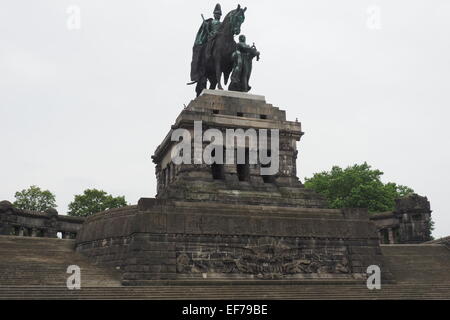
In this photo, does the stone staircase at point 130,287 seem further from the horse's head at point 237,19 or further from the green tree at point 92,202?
the green tree at point 92,202

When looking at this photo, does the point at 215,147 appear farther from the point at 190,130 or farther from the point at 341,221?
the point at 341,221

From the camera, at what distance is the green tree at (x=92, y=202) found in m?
42.7

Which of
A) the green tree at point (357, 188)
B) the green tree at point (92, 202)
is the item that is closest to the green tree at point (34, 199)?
the green tree at point (92, 202)

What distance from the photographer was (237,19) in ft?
83.1

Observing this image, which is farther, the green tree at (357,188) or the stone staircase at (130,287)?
the green tree at (357,188)

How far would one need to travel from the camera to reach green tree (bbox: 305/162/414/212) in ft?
127

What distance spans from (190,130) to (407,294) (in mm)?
11087

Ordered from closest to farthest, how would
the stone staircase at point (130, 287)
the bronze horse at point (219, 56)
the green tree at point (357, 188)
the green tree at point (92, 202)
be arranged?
the stone staircase at point (130, 287)
the bronze horse at point (219, 56)
the green tree at point (357, 188)
the green tree at point (92, 202)

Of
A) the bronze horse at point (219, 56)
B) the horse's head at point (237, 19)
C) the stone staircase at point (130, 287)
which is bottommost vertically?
the stone staircase at point (130, 287)

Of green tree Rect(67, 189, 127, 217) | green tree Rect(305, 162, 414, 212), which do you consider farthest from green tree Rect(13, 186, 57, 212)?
green tree Rect(305, 162, 414, 212)

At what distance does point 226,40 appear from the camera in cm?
2512

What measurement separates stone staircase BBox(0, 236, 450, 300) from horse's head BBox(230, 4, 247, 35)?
1293 centimetres
